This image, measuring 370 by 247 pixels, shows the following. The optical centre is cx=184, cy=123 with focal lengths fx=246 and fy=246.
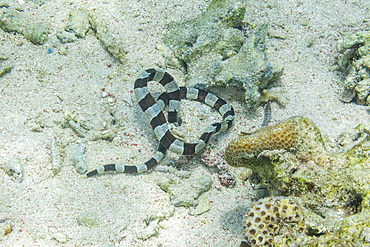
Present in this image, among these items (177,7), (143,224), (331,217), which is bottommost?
(143,224)

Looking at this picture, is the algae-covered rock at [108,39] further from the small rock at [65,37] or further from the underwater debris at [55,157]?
the underwater debris at [55,157]

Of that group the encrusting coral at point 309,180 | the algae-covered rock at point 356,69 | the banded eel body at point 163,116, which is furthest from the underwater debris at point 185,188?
the algae-covered rock at point 356,69

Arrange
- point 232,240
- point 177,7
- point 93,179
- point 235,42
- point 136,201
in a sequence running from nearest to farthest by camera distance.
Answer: point 232,240 < point 136,201 < point 93,179 < point 235,42 < point 177,7

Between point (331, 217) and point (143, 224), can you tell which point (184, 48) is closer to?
point (143, 224)

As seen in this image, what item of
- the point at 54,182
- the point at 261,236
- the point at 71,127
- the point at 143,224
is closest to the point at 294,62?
the point at 261,236

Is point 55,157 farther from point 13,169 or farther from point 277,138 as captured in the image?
point 277,138

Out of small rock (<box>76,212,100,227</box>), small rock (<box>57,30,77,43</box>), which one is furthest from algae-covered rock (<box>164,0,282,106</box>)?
small rock (<box>76,212,100,227</box>)

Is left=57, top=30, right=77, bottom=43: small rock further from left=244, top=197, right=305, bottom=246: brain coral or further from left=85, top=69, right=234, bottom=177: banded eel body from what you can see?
left=244, top=197, right=305, bottom=246: brain coral
